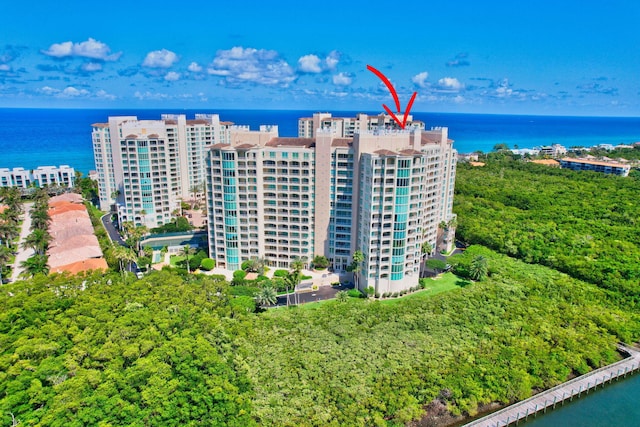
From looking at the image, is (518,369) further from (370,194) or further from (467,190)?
(467,190)

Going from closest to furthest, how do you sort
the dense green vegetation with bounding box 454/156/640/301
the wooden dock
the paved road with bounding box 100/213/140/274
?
the wooden dock
the dense green vegetation with bounding box 454/156/640/301
the paved road with bounding box 100/213/140/274

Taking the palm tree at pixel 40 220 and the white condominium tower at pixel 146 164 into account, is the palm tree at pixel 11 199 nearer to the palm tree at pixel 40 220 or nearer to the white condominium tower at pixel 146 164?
the palm tree at pixel 40 220

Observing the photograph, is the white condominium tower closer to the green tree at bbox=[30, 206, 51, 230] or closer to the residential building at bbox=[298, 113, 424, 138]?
the green tree at bbox=[30, 206, 51, 230]

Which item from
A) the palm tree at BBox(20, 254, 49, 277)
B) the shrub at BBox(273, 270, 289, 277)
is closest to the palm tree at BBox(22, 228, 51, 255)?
the palm tree at BBox(20, 254, 49, 277)

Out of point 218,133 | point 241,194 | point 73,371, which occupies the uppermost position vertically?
point 218,133

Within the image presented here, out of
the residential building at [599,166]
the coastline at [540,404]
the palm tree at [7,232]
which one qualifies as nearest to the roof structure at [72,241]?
the palm tree at [7,232]

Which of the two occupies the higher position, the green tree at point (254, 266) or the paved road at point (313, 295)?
the green tree at point (254, 266)

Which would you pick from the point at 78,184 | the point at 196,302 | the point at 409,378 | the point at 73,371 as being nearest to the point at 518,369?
the point at 409,378
